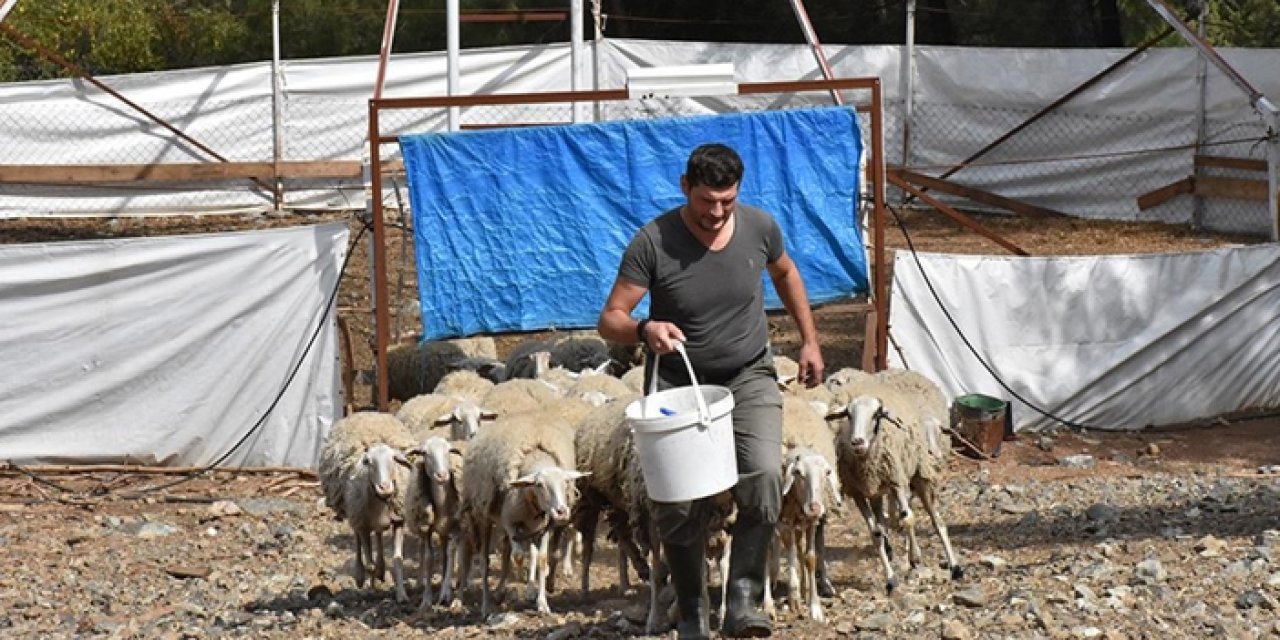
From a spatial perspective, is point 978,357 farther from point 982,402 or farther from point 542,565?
point 542,565

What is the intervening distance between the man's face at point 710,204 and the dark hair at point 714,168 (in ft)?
0.08

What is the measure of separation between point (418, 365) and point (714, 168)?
765 centimetres

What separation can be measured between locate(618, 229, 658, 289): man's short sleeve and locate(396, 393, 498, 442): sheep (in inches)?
136

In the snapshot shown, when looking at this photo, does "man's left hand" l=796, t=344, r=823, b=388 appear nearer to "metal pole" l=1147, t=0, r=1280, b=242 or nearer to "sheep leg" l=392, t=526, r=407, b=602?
"sheep leg" l=392, t=526, r=407, b=602

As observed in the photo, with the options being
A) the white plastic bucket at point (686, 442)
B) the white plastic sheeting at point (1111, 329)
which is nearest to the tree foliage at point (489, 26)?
the white plastic sheeting at point (1111, 329)

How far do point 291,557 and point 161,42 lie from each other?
Result: 739 inches

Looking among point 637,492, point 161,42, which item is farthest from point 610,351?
point 161,42

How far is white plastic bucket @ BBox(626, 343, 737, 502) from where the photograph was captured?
7.26 meters

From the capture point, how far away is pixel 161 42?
93.3 ft

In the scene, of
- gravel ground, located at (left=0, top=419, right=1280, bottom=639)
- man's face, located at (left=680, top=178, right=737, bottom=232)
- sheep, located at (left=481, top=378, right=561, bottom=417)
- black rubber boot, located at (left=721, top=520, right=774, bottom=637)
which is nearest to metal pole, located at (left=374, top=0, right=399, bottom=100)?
sheep, located at (left=481, top=378, right=561, bottom=417)

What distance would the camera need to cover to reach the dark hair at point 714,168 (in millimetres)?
7395

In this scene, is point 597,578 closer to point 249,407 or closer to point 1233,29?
point 249,407

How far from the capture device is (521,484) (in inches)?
365

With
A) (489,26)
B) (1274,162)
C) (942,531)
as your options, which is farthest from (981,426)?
(489,26)
